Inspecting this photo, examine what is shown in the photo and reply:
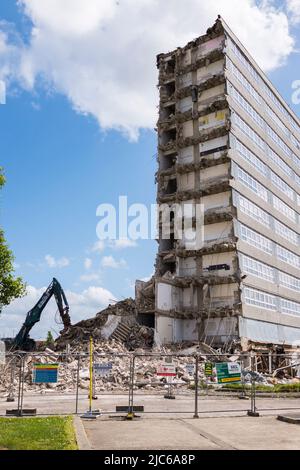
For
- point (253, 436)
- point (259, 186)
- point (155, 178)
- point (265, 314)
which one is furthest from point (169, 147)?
point (253, 436)

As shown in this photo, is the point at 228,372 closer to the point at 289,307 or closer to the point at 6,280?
the point at 6,280

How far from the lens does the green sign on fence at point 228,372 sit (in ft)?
53.3

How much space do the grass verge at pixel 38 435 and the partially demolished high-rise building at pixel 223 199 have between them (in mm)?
34578

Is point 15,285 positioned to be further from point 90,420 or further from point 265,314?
point 265,314

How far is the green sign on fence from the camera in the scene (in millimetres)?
16250

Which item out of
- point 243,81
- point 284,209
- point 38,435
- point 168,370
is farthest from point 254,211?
point 38,435

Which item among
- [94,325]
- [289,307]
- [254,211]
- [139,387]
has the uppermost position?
[254,211]

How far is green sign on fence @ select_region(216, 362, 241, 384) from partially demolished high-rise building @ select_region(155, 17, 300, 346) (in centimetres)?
2874

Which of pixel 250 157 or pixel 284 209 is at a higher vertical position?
pixel 250 157

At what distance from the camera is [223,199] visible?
48469 mm

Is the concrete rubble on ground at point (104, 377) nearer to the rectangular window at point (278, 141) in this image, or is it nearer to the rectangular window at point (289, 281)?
the rectangular window at point (289, 281)

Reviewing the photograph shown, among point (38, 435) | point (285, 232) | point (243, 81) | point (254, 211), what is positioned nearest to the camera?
point (38, 435)

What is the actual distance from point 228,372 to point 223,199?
3350 cm

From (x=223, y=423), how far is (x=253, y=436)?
257 cm
